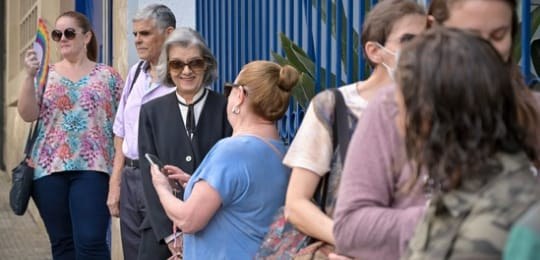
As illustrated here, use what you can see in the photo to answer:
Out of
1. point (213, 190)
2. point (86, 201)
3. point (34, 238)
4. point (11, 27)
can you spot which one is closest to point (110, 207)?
point (86, 201)

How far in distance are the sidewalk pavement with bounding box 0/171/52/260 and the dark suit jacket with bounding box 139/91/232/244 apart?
5.10 meters

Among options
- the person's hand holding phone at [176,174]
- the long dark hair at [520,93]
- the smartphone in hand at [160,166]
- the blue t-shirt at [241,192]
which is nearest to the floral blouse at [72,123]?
the smartphone in hand at [160,166]

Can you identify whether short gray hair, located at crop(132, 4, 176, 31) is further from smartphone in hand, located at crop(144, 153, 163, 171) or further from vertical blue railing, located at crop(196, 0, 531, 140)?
smartphone in hand, located at crop(144, 153, 163, 171)

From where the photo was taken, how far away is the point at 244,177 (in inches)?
134

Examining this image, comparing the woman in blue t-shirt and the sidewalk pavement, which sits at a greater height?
the woman in blue t-shirt

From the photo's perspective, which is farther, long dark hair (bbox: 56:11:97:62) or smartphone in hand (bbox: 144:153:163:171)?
long dark hair (bbox: 56:11:97:62)

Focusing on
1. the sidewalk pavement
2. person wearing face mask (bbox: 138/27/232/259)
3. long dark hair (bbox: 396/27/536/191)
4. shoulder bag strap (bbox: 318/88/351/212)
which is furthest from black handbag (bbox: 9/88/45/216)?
long dark hair (bbox: 396/27/536/191)

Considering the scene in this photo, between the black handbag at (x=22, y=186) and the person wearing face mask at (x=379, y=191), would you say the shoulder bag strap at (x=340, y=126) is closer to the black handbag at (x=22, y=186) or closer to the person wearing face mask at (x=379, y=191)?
the person wearing face mask at (x=379, y=191)

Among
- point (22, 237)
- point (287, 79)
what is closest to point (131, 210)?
point (287, 79)

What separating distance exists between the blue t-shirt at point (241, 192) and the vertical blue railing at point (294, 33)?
68 centimetres

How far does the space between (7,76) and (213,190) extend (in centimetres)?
1236

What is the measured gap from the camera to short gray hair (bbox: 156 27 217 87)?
4273mm

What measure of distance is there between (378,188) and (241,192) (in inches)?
50.3

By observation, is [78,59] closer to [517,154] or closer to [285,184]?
[285,184]
